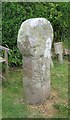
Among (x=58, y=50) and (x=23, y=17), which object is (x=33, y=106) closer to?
(x=23, y=17)

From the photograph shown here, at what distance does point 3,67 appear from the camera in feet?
23.9

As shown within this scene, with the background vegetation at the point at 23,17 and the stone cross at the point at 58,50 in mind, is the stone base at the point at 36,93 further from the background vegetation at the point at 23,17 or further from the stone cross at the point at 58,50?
the stone cross at the point at 58,50

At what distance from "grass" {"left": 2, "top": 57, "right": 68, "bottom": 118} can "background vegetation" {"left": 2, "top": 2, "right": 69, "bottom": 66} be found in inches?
35.2

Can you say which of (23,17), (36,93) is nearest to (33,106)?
(36,93)

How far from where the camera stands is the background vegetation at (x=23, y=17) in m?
7.64

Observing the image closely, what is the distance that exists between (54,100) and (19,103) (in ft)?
2.13

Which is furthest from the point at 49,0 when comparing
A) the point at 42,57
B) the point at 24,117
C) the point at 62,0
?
the point at 24,117

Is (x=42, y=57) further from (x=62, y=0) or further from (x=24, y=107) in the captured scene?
(x=62, y=0)

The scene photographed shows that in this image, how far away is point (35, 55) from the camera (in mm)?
5570

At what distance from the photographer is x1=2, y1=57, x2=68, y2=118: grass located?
219 inches

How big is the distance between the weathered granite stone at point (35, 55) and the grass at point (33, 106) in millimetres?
172

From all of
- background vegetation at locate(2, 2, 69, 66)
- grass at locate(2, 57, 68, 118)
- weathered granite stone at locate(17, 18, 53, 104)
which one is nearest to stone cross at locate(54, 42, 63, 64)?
background vegetation at locate(2, 2, 69, 66)

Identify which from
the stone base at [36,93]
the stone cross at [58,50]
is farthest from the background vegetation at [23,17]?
the stone base at [36,93]

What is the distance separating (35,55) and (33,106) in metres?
0.94
